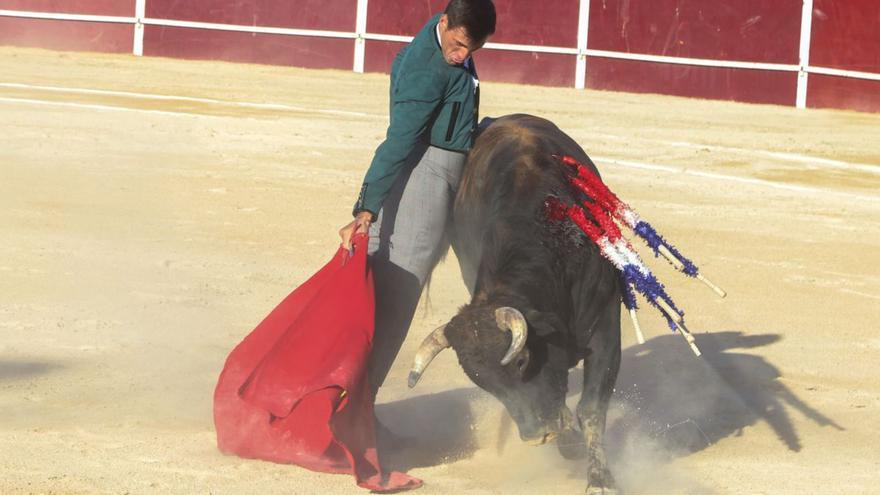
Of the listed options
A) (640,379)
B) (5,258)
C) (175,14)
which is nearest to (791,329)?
(640,379)

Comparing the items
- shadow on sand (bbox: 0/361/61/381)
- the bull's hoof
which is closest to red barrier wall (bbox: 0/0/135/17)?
shadow on sand (bbox: 0/361/61/381)

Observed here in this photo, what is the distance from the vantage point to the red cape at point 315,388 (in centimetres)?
385

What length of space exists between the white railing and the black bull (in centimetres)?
932

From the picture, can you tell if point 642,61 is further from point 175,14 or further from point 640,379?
point 640,379

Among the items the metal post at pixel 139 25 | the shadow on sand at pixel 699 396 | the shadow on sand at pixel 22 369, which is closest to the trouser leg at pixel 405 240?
the shadow on sand at pixel 699 396

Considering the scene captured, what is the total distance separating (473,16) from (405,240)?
0.67m

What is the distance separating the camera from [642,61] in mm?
14078

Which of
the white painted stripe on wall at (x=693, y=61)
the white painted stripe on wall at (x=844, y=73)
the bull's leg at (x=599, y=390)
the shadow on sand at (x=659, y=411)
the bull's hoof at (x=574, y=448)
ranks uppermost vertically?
the white painted stripe on wall at (x=693, y=61)

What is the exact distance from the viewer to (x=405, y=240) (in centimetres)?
409

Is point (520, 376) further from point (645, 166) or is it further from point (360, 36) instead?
point (360, 36)

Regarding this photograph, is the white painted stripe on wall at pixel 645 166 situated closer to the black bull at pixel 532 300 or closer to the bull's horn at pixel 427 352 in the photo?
the black bull at pixel 532 300

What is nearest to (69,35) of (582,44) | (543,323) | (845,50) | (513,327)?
(582,44)

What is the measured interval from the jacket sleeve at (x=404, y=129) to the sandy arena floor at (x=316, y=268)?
29.5 inches

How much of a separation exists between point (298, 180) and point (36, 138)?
1924mm
